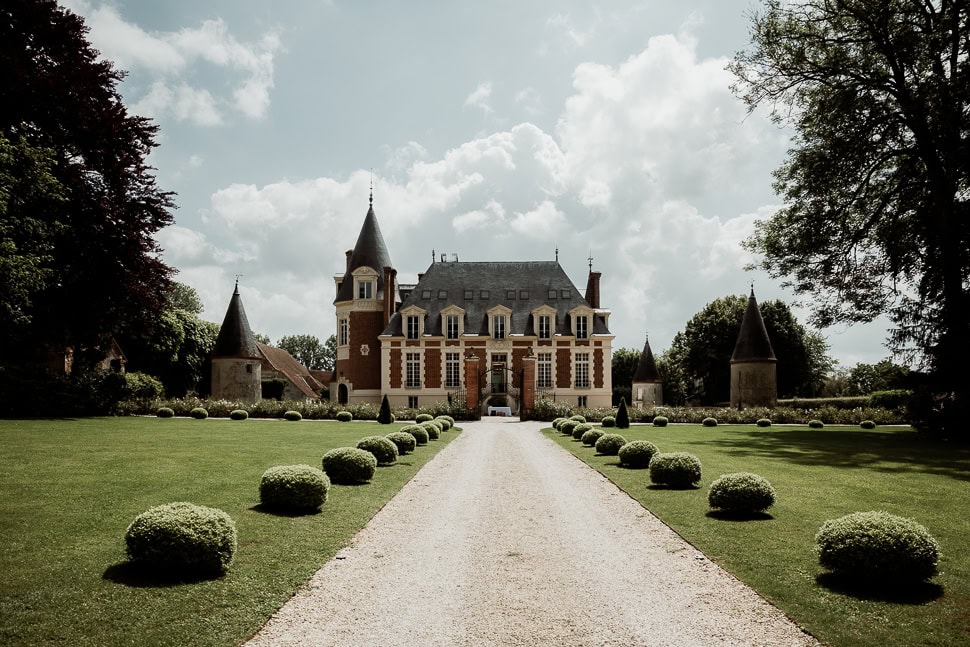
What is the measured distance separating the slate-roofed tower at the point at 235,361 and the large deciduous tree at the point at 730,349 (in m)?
35.7

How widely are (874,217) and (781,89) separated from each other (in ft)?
19.0

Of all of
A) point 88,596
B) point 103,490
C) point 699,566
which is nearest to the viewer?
point 88,596

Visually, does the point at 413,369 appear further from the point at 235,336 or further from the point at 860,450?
the point at 860,450

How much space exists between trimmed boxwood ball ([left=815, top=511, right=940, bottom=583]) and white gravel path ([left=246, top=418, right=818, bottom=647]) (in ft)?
3.35

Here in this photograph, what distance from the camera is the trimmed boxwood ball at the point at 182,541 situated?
663 centimetres

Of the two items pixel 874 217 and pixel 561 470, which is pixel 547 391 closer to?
pixel 874 217

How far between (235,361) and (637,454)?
30598 mm

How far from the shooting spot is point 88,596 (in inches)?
239

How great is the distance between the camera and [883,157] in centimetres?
2505

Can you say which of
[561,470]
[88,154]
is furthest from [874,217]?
[88,154]

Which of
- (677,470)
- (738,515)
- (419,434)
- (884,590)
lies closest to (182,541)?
(884,590)

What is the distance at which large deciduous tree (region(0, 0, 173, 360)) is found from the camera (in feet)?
76.5

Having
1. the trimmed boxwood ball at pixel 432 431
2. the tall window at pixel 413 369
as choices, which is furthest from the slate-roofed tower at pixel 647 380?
the trimmed boxwood ball at pixel 432 431

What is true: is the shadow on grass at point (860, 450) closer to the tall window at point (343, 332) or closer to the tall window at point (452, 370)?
the tall window at point (452, 370)
